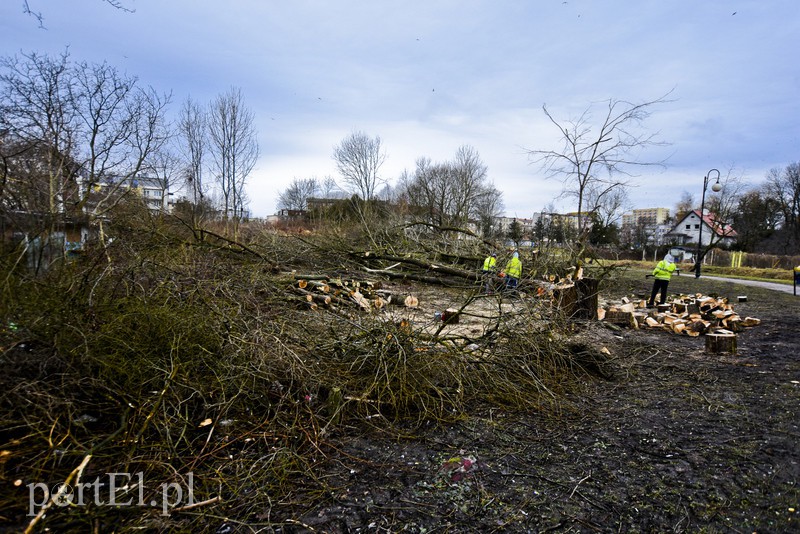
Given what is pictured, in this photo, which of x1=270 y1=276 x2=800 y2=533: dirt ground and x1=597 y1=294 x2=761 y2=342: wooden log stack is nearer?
x1=270 y1=276 x2=800 y2=533: dirt ground

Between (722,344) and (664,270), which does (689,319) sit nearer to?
(722,344)

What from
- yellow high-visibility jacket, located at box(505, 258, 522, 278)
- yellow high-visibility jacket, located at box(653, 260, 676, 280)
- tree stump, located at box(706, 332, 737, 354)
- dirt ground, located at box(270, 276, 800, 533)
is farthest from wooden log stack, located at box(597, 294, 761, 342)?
dirt ground, located at box(270, 276, 800, 533)

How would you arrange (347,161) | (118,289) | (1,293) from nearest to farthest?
(1,293)
(118,289)
(347,161)

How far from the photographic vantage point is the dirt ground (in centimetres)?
211

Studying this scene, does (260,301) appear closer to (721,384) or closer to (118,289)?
(118,289)

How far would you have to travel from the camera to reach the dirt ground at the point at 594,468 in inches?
83.0

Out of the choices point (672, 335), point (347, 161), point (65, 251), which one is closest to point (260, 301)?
point (65, 251)

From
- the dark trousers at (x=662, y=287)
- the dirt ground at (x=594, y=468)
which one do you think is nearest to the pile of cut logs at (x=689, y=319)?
the dark trousers at (x=662, y=287)

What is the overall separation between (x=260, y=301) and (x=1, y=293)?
7.60 feet

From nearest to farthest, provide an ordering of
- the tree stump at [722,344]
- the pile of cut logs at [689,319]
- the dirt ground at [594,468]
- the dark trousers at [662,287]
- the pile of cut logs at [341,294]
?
the dirt ground at [594,468] → the tree stump at [722,344] → the pile of cut logs at [689,319] → the pile of cut logs at [341,294] → the dark trousers at [662,287]

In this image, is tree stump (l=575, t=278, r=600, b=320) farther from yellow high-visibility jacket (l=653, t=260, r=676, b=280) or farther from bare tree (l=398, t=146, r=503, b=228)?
bare tree (l=398, t=146, r=503, b=228)

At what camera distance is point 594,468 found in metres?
2.59

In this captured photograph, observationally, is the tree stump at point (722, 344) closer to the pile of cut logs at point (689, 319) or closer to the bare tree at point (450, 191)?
the pile of cut logs at point (689, 319)

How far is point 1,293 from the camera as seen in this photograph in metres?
2.94
